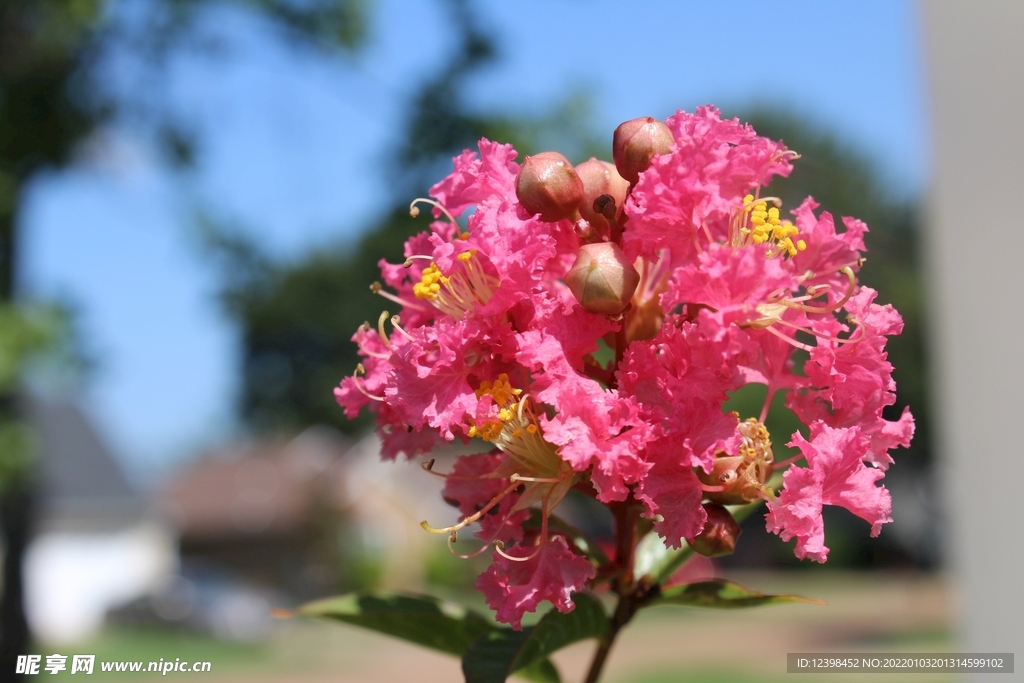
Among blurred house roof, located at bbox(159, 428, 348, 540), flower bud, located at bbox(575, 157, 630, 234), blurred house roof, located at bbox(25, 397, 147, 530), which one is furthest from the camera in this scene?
blurred house roof, located at bbox(159, 428, 348, 540)

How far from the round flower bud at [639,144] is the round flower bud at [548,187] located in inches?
2.1

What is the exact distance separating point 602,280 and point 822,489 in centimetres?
28

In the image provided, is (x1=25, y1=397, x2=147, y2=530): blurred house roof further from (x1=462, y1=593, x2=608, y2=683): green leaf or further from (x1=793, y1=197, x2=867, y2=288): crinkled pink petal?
(x1=793, y1=197, x2=867, y2=288): crinkled pink petal

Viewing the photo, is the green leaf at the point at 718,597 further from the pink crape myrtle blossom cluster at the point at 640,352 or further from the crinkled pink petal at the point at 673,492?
the crinkled pink petal at the point at 673,492

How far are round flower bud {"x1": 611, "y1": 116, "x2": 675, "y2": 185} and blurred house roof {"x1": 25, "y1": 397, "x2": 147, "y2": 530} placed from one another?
22.3m

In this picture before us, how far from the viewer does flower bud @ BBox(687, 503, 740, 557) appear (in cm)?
96

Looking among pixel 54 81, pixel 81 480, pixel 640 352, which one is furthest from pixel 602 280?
pixel 81 480

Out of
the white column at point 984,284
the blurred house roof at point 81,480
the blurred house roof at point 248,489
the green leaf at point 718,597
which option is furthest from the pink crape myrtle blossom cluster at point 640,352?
the blurred house roof at point 248,489

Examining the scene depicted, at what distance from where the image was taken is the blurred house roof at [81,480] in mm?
22203

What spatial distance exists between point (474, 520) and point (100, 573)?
23.1m

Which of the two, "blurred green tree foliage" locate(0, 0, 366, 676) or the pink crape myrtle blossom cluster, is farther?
"blurred green tree foliage" locate(0, 0, 366, 676)

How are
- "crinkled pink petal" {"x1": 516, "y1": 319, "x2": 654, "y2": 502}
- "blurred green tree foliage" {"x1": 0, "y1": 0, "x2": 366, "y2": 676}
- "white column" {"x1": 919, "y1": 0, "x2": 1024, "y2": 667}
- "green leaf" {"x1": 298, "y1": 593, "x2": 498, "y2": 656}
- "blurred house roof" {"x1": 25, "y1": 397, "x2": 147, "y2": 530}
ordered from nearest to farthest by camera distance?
1. "crinkled pink petal" {"x1": 516, "y1": 319, "x2": 654, "y2": 502}
2. "green leaf" {"x1": 298, "y1": 593, "x2": 498, "y2": 656}
3. "white column" {"x1": 919, "y1": 0, "x2": 1024, "y2": 667}
4. "blurred green tree foliage" {"x1": 0, "y1": 0, "x2": 366, "y2": 676}
5. "blurred house roof" {"x1": 25, "y1": 397, "x2": 147, "y2": 530}

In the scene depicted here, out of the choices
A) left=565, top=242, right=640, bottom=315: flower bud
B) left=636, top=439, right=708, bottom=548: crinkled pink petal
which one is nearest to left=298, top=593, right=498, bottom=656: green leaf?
left=636, top=439, right=708, bottom=548: crinkled pink petal

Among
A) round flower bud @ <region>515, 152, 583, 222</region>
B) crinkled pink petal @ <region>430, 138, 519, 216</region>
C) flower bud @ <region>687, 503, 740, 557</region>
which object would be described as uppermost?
crinkled pink petal @ <region>430, 138, 519, 216</region>
